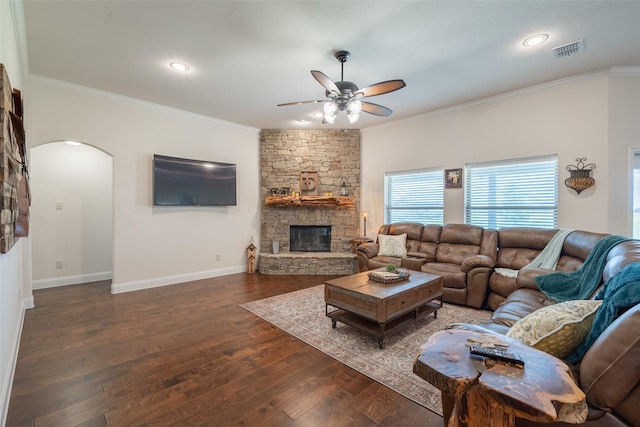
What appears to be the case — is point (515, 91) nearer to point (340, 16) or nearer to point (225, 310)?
point (340, 16)

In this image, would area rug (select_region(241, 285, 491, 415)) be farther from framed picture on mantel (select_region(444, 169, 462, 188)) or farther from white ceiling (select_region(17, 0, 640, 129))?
white ceiling (select_region(17, 0, 640, 129))

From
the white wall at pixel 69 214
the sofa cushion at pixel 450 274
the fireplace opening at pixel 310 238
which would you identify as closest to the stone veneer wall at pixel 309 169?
the fireplace opening at pixel 310 238

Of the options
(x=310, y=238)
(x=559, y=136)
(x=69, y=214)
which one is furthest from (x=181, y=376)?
(x=559, y=136)

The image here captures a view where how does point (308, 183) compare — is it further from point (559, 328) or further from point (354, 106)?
point (559, 328)

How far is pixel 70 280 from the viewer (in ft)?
15.4

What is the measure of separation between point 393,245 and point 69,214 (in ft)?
18.0

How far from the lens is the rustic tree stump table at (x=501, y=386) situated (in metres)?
0.91

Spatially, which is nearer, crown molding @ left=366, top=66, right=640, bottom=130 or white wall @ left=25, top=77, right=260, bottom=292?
crown molding @ left=366, top=66, right=640, bottom=130

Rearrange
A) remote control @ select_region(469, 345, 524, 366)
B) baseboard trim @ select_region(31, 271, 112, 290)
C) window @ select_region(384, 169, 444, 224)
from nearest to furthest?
1. remote control @ select_region(469, 345, 524, 366)
2. baseboard trim @ select_region(31, 271, 112, 290)
3. window @ select_region(384, 169, 444, 224)

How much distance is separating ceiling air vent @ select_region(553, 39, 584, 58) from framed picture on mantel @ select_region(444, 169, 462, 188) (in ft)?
6.45

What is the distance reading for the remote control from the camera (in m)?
1.09

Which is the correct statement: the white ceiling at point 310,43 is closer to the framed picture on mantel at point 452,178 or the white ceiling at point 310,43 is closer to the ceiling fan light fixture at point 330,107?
the ceiling fan light fixture at point 330,107

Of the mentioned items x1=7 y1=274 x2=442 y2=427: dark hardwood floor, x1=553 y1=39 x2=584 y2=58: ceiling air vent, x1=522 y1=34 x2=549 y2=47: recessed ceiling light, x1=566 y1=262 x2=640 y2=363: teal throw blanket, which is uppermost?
x1=522 y1=34 x2=549 y2=47: recessed ceiling light

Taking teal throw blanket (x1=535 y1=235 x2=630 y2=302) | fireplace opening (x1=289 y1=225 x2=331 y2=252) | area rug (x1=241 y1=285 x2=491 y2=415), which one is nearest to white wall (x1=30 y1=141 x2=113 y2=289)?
area rug (x1=241 y1=285 x2=491 y2=415)
